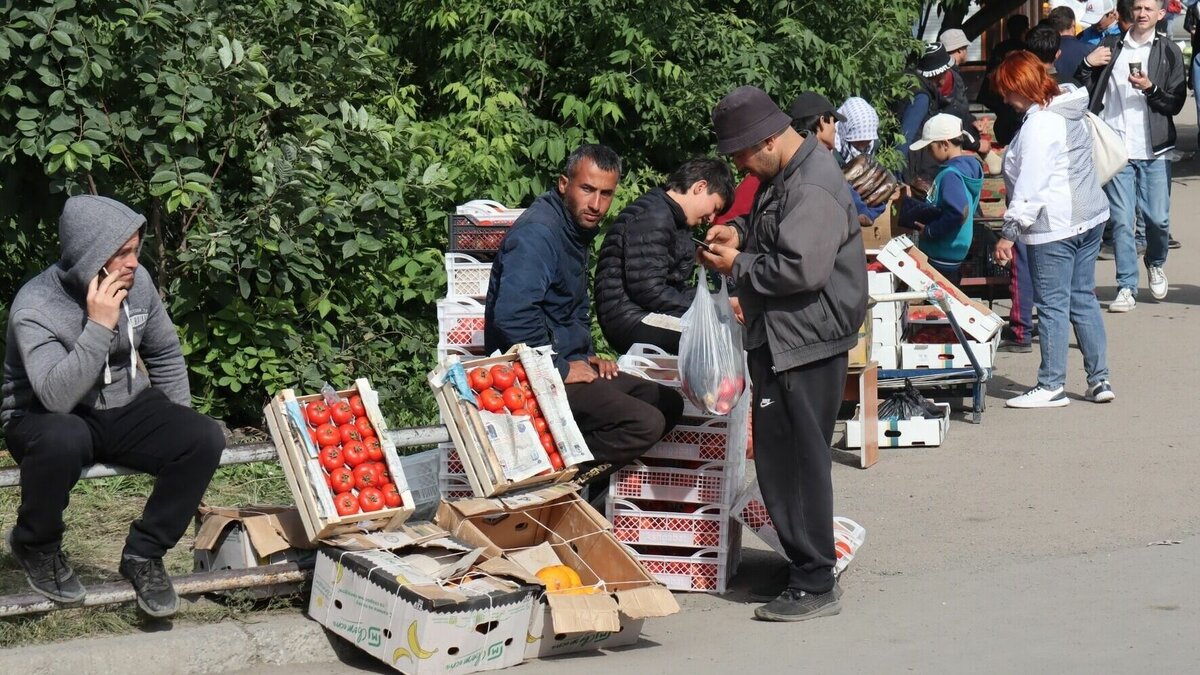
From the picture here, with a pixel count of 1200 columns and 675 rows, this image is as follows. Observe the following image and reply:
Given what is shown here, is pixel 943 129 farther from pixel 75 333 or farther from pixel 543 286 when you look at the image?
pixel 75 333

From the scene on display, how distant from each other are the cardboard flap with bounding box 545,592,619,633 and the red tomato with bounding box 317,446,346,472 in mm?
903

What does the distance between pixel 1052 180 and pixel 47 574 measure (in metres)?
5.87

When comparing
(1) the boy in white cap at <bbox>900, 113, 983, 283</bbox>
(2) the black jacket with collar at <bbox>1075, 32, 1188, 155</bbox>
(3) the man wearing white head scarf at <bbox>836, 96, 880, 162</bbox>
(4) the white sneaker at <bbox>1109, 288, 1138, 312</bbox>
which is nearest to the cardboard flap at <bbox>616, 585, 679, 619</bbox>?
(1) the boy in white cap at <bbox>900, 113, 983, 283</bbox>

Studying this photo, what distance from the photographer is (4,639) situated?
4969mm

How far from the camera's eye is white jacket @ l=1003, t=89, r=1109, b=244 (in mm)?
8469

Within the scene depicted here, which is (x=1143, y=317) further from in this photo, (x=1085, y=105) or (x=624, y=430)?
(x=624, y=430)

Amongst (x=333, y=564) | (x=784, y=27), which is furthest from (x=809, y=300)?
(x=784, y=27)

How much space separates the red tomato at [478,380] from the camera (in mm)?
5668

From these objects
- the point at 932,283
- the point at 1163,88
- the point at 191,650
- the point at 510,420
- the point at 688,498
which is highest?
the point at 1163,88

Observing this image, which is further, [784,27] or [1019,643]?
[784,27]

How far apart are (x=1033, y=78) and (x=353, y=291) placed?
3936mm

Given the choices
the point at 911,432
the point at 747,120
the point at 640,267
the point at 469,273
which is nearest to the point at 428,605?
the point at 747,120

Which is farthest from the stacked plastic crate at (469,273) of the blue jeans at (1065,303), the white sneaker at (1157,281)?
the white sneaker at (1157,281)

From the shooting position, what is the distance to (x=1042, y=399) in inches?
349
